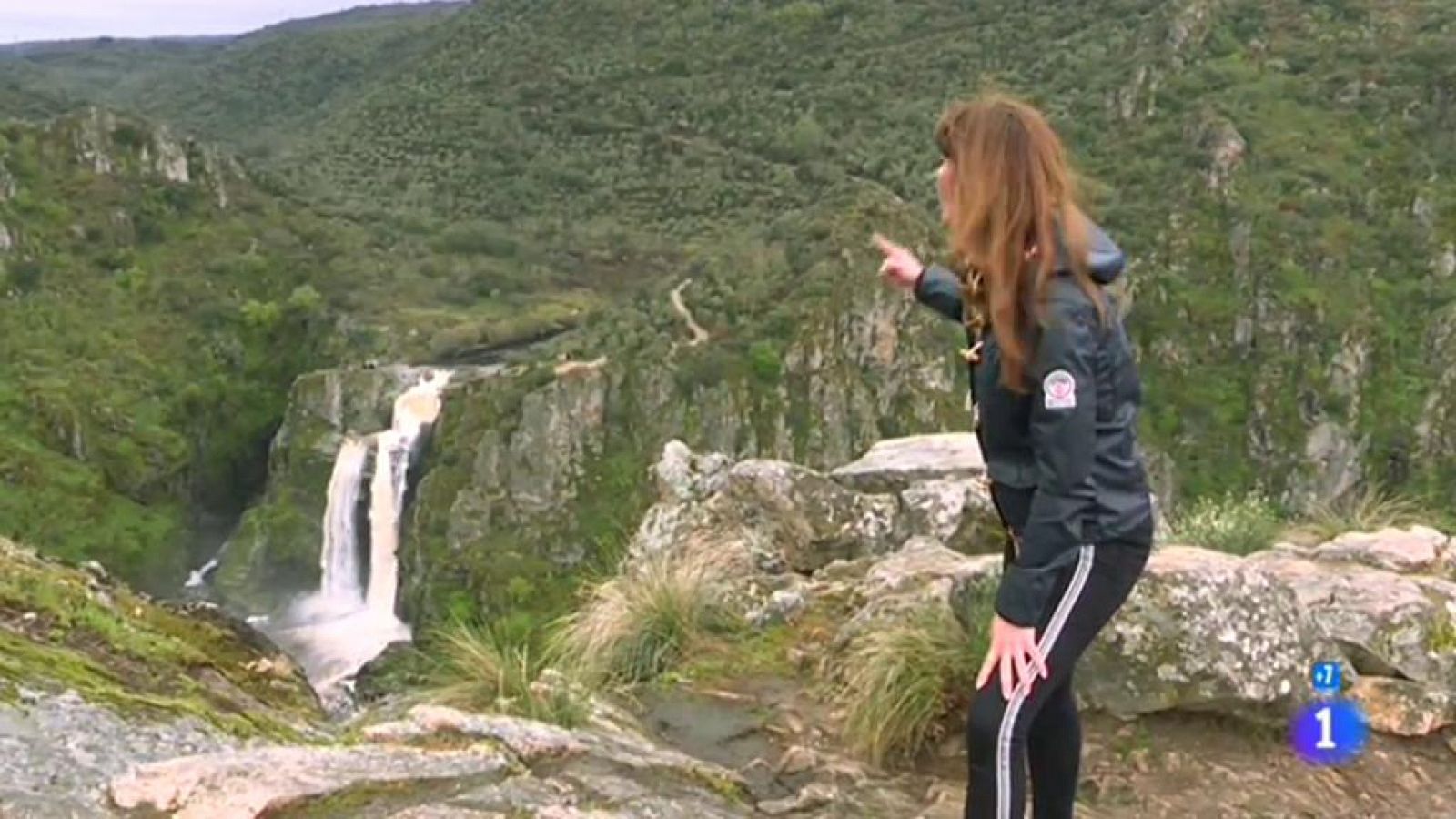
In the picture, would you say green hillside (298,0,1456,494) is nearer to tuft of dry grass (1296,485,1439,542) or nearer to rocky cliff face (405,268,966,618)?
rocky cliff face (405,268,966,618)

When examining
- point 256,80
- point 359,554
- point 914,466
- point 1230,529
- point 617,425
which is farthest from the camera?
point 256,80

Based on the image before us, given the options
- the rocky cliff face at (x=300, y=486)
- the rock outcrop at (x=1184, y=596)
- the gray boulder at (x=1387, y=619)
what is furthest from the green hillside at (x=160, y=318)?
the gray boulder at (x=1387, y=619)

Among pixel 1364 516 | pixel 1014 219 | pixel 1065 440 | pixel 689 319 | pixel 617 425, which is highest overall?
pixel 1014 219

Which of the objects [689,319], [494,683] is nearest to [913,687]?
[494,683]

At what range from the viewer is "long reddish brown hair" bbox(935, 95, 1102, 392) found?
121 inches

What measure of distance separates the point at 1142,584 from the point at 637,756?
1.92 meters

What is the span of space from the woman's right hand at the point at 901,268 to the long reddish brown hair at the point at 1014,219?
25.2 inches

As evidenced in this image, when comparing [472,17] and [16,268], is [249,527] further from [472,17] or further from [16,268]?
[472,17]

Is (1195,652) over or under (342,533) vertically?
over

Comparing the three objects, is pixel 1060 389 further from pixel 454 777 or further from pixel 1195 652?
pixel 1195 652

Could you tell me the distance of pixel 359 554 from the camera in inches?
1646

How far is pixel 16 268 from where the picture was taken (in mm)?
59688

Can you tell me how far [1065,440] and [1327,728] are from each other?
8.80 ft

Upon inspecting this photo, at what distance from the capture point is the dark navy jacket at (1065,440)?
303cm
